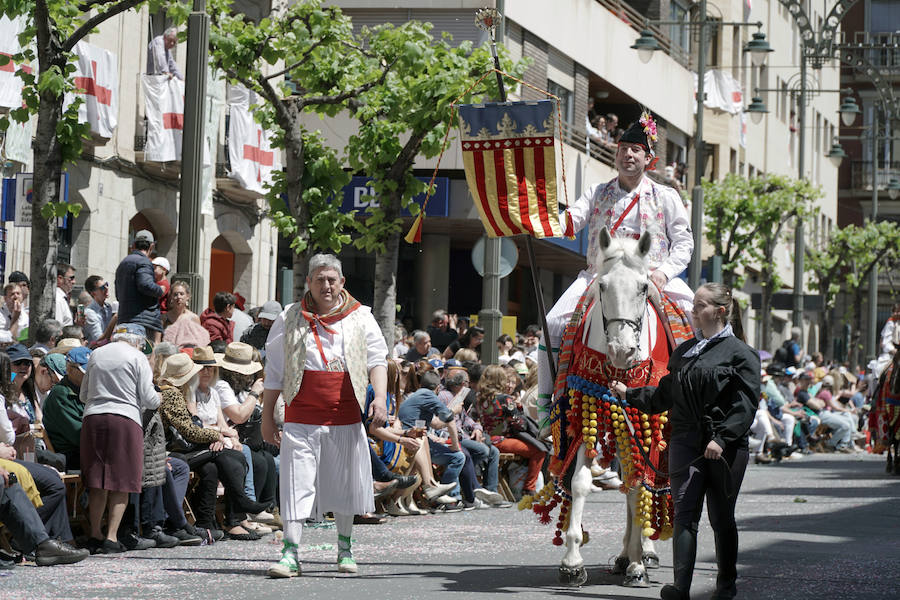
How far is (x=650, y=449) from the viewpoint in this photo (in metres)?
11.1

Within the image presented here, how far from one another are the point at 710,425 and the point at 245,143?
21.9 m

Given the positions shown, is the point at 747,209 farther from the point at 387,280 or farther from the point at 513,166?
the point at 513,166

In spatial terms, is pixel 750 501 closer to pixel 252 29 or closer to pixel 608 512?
pixel 608 512

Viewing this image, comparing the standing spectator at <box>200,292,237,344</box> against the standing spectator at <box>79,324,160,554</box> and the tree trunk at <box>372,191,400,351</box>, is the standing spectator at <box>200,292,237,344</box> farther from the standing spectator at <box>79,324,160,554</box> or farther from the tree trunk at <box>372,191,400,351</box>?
the standing spectator at <box>79,324,160,554</box>

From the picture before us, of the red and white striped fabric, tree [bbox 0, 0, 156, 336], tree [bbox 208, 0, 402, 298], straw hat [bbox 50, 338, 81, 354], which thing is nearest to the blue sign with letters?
the red and white striped fabric

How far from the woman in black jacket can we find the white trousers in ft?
7.97

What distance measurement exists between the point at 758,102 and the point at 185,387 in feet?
101

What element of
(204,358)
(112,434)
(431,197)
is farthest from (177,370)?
(431,197)

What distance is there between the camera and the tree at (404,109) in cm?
2297

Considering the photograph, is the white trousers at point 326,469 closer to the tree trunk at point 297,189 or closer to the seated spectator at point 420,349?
the tree trunk at point 297,189

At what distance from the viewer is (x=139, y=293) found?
16.9 meters

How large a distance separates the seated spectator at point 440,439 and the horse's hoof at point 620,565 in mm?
6147

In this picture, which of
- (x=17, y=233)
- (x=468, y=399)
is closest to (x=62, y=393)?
(x=468, y=399)

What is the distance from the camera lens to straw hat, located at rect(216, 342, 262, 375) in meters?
15.0
